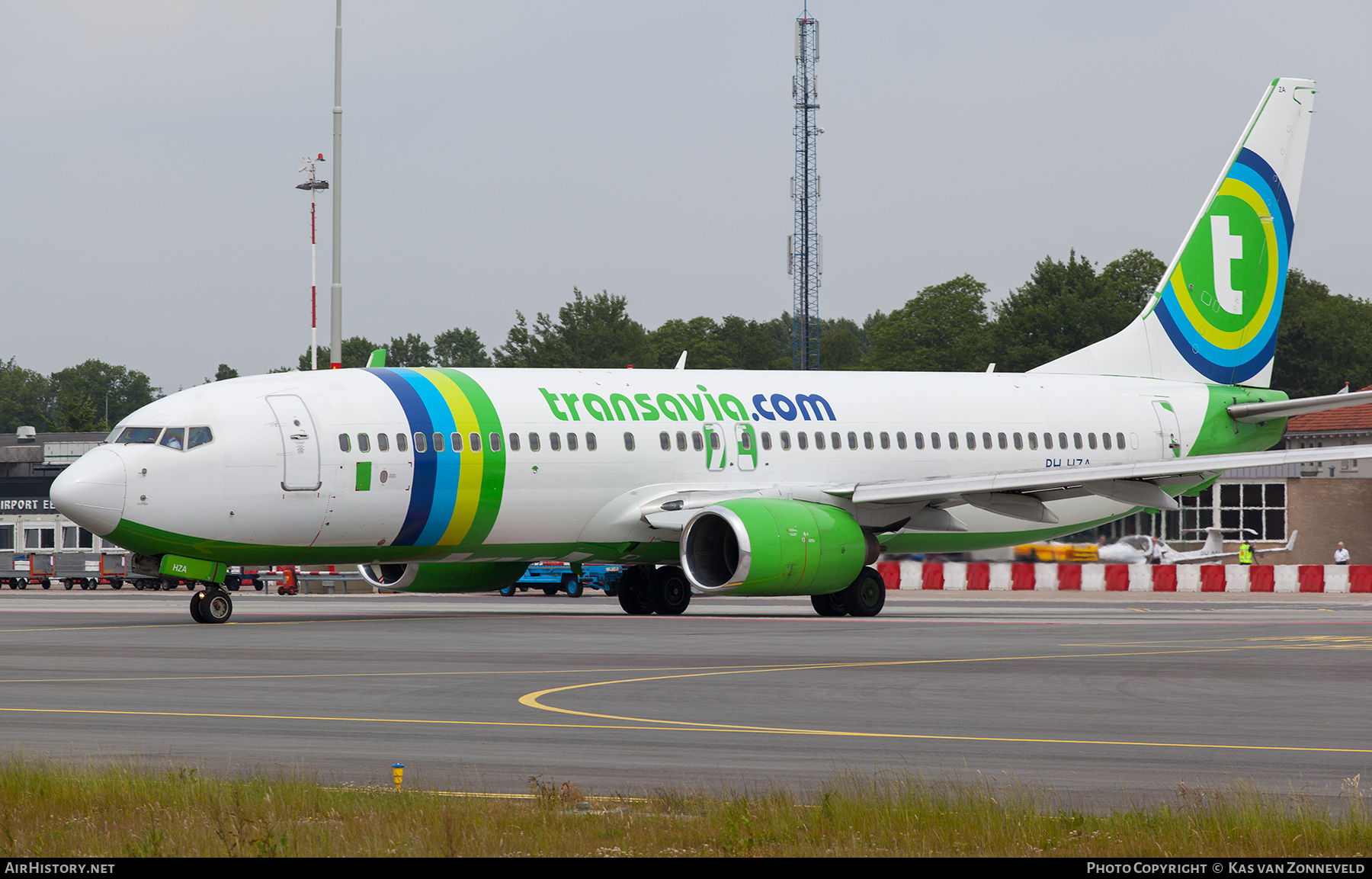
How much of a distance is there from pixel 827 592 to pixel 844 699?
1525 cm

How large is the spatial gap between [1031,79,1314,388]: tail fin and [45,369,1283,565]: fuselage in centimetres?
156

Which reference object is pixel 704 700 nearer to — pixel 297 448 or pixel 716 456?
pixel 297 448

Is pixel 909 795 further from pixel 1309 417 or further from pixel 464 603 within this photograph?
pixel 1309 417

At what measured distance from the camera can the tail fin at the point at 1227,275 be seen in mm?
41375

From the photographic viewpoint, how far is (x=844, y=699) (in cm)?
1717

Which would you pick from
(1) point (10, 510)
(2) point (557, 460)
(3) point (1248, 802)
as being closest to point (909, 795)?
(3) point (1248, 802)

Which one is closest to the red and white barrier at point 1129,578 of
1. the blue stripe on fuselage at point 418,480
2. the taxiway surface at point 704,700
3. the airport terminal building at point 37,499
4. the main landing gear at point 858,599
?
the main landing gear at point 858,599

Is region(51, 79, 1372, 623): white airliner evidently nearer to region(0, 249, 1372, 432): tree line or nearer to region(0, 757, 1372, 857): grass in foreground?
region(0, 757, 1372, 857): grass in foreground

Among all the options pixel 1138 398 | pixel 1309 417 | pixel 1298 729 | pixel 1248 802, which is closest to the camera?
pixel 1248 802

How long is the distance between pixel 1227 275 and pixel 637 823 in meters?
35.5

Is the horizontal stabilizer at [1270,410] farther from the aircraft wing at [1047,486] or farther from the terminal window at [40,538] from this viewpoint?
the terminal window at [40,538]

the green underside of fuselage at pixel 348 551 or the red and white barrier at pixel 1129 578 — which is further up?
the green underside of fuselage at pixel 348 551

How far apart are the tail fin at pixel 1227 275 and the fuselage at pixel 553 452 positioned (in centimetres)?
156

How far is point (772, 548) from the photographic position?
1212 inches
